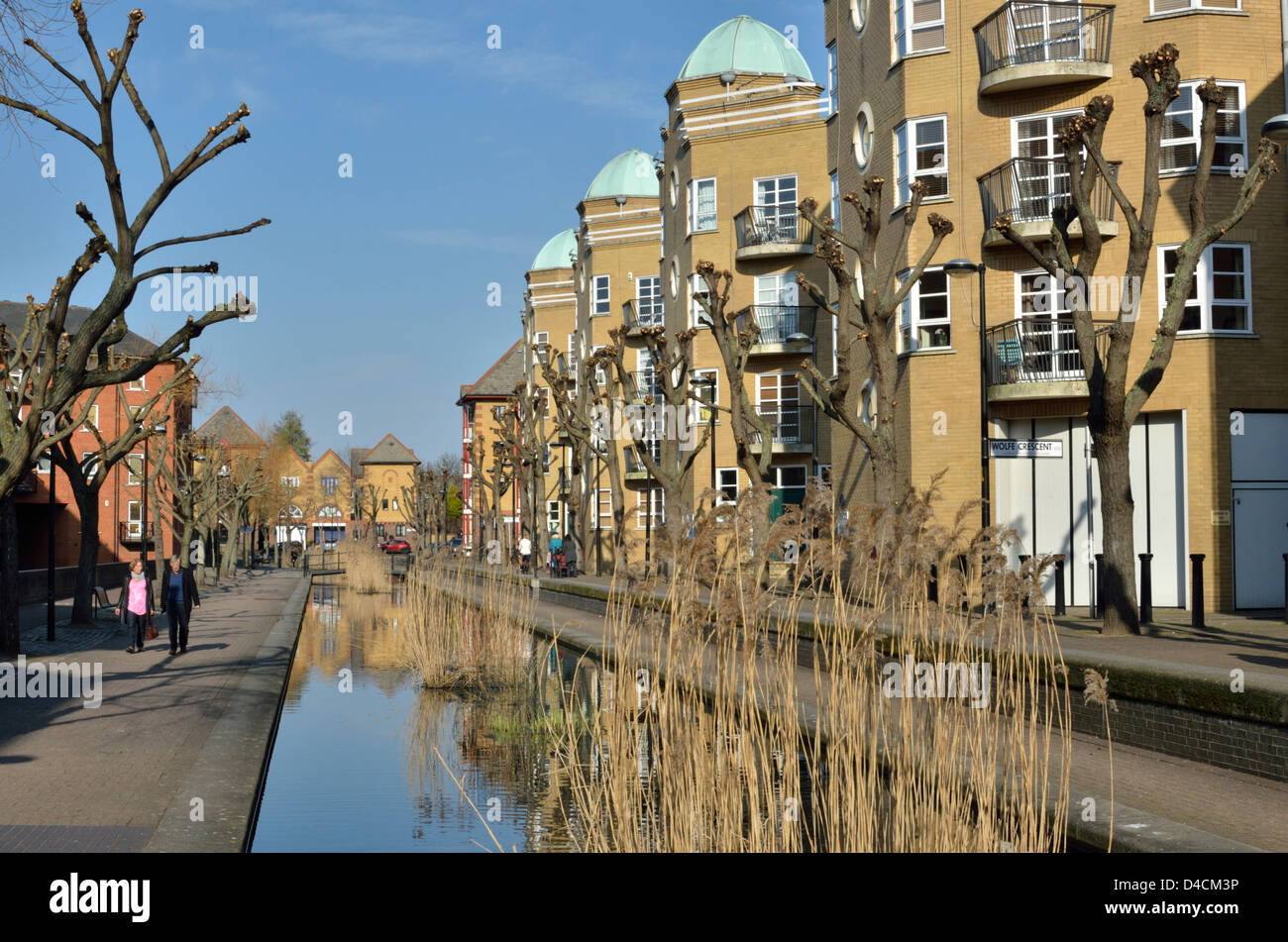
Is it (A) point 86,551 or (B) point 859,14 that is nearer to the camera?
(A) point 86,551

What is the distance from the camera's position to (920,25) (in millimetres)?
29641

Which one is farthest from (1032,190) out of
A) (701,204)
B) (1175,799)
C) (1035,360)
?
(1175,799)

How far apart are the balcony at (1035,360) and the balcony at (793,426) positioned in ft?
52.8

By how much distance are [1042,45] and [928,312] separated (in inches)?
243

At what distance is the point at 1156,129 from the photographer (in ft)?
56.7

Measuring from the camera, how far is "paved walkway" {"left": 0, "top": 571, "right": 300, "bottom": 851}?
793 cm

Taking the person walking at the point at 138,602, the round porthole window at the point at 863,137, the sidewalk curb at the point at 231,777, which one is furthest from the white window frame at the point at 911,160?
the sidewalk curb at the point at 231,777

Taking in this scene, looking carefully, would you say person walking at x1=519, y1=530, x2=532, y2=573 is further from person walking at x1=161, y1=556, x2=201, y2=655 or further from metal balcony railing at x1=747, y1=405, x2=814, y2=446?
person walking at x1=161, y1=556, x2=201, y2=655

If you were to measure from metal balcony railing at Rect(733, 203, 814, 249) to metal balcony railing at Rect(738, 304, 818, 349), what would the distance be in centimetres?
220

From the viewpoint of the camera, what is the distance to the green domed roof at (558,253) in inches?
3157

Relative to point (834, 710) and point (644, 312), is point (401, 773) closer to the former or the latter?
point (834, 710)

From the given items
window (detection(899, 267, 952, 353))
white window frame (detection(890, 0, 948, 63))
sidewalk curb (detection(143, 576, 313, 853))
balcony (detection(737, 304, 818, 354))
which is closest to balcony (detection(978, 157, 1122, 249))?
window (detection(899, 267, 952, 353))
